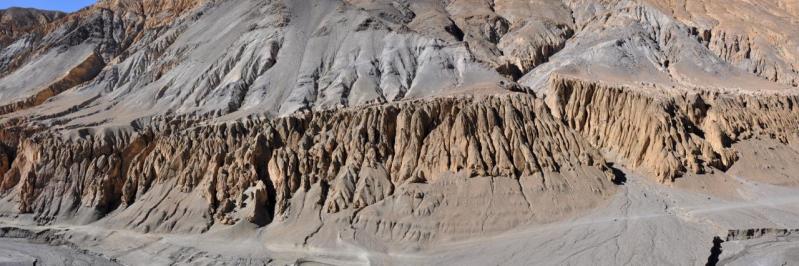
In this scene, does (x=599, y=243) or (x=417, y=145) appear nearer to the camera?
(x=599, y=243)

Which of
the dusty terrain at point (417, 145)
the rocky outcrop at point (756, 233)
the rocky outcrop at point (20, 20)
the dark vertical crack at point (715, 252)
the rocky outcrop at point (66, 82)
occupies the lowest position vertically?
the rocky outcrop at point (756, 233)

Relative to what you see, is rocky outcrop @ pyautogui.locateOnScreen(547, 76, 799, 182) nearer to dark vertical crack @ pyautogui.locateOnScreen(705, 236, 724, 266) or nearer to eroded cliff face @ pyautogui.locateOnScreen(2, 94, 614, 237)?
eroded cliff face @ pyautogui.locateOnScreen(2, 94, 614, 237)

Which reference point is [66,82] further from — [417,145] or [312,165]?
[417,145]

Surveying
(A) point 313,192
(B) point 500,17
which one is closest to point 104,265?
(A) point 313,192

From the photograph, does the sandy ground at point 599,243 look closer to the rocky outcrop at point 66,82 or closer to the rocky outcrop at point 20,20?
the rocky outcrop at point 66,82

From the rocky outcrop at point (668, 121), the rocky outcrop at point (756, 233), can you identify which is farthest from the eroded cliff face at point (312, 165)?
the rocky outcrop at point (756, 233)

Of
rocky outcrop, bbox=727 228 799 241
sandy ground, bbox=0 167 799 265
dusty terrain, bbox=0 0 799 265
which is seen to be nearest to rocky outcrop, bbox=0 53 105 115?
dusty terrain, bbox=0 0 799 265

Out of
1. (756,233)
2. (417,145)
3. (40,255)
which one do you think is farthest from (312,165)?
(756,233)

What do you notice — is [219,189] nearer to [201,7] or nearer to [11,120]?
[11,120]
